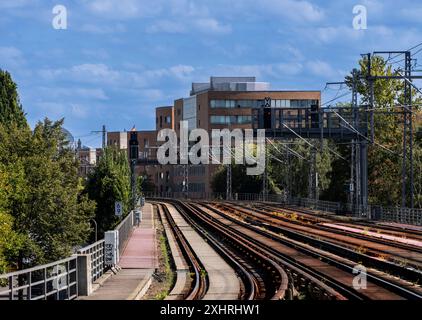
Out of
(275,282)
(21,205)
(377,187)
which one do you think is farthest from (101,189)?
(275,282)

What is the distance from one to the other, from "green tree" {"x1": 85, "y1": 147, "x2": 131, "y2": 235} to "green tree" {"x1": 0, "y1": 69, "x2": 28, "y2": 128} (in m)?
11.1

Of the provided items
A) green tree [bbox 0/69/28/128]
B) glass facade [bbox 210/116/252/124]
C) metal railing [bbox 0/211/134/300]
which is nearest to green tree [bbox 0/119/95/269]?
green tree [bbox 0/69/28/128]

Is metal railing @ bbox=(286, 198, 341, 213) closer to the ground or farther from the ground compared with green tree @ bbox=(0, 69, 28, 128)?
closer to the ground

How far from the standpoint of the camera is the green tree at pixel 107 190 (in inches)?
3014

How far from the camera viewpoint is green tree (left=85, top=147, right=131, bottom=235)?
76562mm

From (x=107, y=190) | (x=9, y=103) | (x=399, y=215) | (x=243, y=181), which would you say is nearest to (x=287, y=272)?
(x=399, y=215)

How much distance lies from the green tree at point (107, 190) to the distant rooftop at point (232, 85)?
107 metres

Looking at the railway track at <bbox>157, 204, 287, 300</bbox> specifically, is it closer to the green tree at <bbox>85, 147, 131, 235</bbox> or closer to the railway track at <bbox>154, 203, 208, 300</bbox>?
the railway track at <bbox>154, 203, 208, 300</bbox>

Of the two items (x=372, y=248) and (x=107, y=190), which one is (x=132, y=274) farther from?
(x=107, y=190)

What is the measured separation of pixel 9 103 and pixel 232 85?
3937 inches

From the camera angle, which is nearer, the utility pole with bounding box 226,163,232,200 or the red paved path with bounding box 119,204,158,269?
the red paved path with bounding box 119,204,158,269

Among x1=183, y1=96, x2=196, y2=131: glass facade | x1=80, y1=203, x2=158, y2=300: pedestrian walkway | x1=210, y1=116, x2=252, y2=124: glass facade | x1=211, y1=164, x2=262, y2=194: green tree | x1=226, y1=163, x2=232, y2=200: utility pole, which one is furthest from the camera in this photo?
x1=183, y1=96, x2=196, y2=131: glass facade
